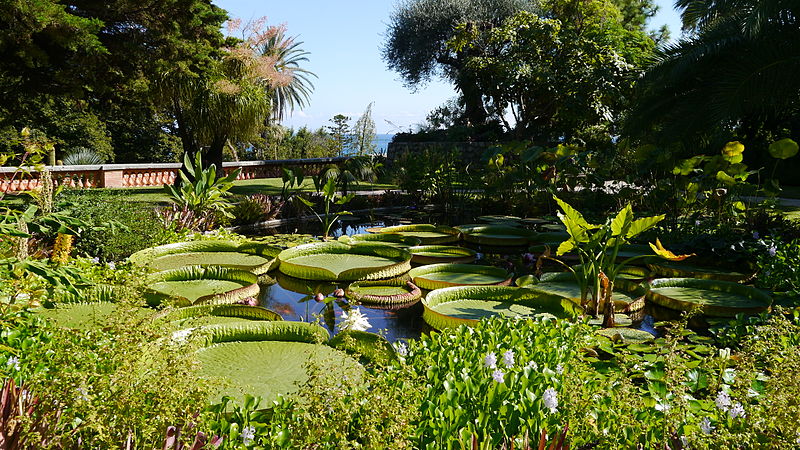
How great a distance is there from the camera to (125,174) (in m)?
15.4

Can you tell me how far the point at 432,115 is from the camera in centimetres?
2850

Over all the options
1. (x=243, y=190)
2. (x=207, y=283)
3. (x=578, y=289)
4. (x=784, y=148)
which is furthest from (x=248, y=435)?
(x=243, y=190)

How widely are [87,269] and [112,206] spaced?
1624 millimetres

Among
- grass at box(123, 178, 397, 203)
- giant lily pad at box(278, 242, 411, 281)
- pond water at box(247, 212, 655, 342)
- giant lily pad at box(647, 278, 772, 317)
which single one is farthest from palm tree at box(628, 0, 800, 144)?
grass at box(123, 178, 397, 203)

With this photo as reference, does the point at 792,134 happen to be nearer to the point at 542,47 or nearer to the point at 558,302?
the point at 542,47

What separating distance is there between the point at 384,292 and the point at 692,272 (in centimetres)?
323

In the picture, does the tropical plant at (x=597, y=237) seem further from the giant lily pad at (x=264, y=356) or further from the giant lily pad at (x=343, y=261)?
the giant lily pad at (x=264, y=356)

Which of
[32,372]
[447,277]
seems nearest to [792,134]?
[447,277]

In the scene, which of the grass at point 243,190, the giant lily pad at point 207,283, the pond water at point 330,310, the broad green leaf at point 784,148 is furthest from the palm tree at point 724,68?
the grass at point 243,190

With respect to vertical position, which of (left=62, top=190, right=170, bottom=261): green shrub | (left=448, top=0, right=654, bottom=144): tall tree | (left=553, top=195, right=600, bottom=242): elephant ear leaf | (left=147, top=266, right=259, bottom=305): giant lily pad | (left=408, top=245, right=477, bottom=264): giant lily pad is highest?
(left=448, top=0, right=654, bottom=144): tall tree

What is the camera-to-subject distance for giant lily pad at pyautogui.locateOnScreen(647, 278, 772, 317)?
4.90 m

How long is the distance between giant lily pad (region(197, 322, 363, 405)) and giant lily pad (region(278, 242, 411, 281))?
6.19 ft

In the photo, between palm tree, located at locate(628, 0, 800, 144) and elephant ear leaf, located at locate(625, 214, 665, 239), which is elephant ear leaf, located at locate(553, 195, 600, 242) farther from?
palm tree, located at locate(628, 0, 800, 144)

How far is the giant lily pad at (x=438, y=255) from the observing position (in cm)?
696
